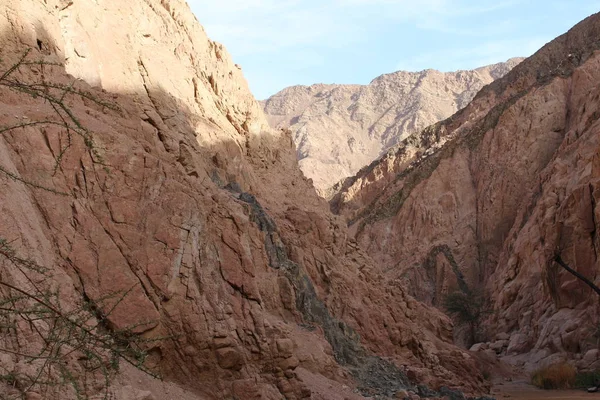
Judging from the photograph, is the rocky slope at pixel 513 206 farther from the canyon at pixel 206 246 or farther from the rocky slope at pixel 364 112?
the rocky slope at pixel 364 112

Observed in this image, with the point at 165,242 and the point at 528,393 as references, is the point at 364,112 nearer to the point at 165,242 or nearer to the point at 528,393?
the point at 528,393

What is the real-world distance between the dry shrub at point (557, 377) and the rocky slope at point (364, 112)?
2960 inches

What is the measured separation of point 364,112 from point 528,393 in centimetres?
10979

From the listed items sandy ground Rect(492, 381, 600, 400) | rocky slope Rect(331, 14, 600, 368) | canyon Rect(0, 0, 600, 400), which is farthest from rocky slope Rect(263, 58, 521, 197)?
sandy ground Rect(492, 381, 600, 400)

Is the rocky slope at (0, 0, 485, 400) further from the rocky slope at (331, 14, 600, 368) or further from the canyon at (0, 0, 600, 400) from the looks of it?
the rocky slope at (331, 14, 600, 368)

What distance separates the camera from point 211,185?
17469mm

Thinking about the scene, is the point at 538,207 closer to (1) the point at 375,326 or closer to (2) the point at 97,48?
(1) the point at 375,326

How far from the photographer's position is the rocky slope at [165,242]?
10.5 metres

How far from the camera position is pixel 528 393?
78.0ft

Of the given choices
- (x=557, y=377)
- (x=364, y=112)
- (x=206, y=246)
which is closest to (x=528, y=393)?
(x=557, y=377)

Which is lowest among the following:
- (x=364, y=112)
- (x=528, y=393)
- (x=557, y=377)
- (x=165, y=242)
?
(x=528, y=393)

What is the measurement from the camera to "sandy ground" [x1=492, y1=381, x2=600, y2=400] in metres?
21.4

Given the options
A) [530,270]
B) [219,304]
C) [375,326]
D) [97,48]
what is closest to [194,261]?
[219,304]

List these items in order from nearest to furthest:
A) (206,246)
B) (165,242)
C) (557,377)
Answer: (165,242) → (206,246) → (557,377)
